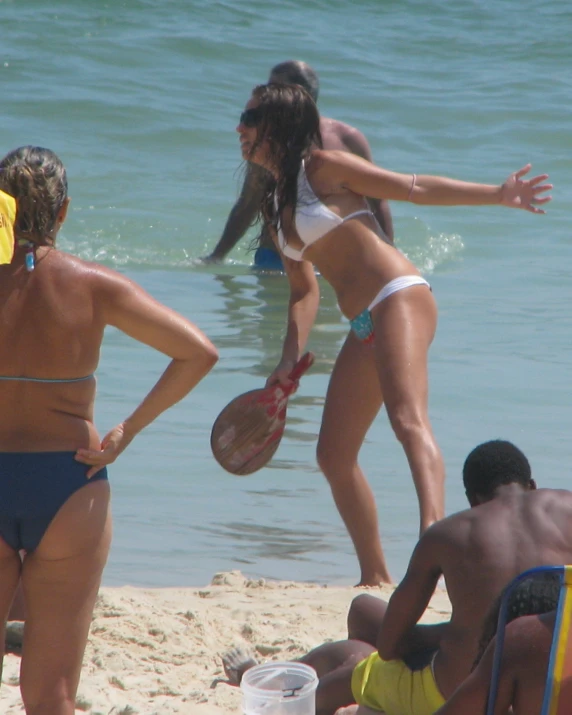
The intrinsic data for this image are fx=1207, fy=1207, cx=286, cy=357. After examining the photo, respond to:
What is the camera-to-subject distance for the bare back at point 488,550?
266 cm

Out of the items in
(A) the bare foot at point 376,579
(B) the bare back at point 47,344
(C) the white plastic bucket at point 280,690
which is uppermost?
(B) the bare back at point 47,344

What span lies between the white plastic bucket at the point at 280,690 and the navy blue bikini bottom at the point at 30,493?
0.73m

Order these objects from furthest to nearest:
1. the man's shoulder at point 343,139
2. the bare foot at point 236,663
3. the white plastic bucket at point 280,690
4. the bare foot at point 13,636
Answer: the man's shoulder at point 343,139 → the bare foot at point 13,636 → the bare foot at point 236,663 → the white plastic bucket at point 280,690

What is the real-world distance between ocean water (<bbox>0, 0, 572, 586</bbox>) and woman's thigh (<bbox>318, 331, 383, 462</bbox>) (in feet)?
2.62

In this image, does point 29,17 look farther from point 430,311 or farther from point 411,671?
point 411,671

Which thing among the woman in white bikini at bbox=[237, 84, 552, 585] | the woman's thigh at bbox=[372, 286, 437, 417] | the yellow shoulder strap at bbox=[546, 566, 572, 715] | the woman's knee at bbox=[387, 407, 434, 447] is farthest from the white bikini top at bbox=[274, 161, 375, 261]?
the yellow shoulder strap at bbox=[546, 566, 572, 715]

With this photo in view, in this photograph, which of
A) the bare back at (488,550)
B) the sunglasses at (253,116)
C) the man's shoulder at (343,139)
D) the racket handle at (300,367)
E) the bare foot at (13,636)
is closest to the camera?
the bare back at (488,550)

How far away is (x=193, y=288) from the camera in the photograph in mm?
9227

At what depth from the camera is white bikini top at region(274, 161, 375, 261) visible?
4184 millimetres

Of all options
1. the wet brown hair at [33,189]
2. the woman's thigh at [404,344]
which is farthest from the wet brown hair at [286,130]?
the wet brown hair at [33,189]

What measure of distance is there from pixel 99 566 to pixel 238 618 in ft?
4.55

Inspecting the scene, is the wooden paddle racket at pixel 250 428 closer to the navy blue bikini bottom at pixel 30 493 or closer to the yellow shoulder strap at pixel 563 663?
the navy blue bikini bottom at pixel 30 493

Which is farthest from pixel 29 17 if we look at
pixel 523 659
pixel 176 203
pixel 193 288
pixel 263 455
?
pixel 523 659

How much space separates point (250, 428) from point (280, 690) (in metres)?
1.31
